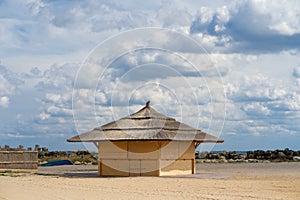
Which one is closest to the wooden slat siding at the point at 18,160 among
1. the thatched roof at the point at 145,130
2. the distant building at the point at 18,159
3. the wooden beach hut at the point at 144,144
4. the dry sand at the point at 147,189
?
the distant building at the point at 18,159

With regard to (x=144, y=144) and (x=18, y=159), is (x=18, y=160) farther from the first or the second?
(x=144, y=144)

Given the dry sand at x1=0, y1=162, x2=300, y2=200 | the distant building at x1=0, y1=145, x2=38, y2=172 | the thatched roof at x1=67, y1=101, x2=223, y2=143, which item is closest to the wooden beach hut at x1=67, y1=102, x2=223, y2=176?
the thatched roof at x1=67, y1=101, x2=223, y2=143

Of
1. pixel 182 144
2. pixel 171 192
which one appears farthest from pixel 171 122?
pixel 171 192

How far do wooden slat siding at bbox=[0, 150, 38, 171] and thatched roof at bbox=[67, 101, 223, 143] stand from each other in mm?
5002

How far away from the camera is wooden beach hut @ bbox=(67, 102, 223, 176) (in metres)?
25.1

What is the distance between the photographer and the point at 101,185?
2047cm

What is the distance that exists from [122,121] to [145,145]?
1957 mm

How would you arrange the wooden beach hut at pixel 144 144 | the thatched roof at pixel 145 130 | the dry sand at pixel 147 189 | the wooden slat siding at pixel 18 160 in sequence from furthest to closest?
the wooden slat siding at pixel 18 160
the wooden beach hut at pixel 144 144
the thatched roof at pixel 145 130
the dry sand at pixel 147 189

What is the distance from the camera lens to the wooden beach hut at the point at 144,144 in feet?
82.5

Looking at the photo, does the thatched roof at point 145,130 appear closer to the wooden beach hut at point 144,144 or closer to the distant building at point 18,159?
the wooden beach hut at point 144,144

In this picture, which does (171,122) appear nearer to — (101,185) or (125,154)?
(125,154)

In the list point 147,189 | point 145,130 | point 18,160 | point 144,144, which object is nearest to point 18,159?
point 18,160

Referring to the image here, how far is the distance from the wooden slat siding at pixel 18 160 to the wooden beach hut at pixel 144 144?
512 cm

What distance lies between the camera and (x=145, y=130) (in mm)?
25141
